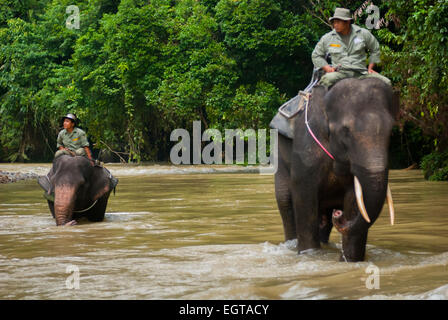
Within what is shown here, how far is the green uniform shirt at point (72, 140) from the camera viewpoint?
10273 mm

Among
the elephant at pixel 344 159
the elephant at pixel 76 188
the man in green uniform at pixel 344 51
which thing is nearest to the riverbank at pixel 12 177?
the elephant at pixel 76 188

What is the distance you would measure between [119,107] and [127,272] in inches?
1011

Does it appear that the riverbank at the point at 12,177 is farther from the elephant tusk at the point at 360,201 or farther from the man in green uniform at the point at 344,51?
the elephant tusk at the point at 360,201

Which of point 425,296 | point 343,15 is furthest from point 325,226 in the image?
point 425,296

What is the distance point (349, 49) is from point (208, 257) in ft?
7.89

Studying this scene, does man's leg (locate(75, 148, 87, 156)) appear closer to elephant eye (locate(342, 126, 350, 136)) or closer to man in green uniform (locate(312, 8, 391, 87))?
man in green uniform (locate(312, 8, 391, 87))

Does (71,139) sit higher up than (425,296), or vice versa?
(71,139)

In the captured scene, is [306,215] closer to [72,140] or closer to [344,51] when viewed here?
[344,51]

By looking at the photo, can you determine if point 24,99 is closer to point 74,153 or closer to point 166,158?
point 166,158

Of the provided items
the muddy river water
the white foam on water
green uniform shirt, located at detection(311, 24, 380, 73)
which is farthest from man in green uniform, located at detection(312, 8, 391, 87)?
the white foam on water

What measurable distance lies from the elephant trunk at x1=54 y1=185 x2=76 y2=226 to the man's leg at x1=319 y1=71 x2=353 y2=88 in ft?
14.9

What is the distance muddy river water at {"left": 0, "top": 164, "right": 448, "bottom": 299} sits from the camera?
5.13 metres

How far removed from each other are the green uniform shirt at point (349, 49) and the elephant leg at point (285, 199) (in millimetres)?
1248

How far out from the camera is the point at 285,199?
7.30 m
